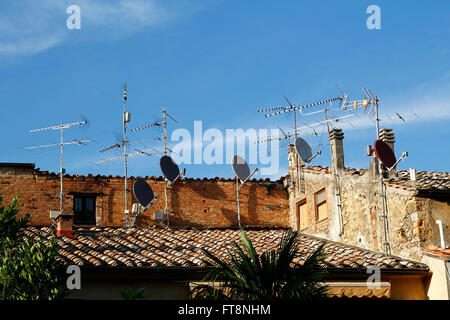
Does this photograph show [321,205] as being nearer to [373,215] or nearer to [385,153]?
[373,215]

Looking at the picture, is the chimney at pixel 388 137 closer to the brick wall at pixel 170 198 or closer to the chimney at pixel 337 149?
the chimney at pixel 337 149

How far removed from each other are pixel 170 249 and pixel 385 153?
603cm

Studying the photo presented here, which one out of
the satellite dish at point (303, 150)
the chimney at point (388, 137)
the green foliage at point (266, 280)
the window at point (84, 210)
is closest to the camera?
the green foliage at point (266, 280)

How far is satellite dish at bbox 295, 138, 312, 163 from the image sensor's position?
2256 cm

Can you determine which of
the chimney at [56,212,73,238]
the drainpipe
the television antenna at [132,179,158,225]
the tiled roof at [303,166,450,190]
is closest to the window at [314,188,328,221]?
the tiled roof at [303,166,450,190]

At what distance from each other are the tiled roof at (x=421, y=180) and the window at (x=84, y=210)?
724 cm

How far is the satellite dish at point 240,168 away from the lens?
23.9 metres

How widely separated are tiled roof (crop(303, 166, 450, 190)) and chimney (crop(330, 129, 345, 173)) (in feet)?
0.88

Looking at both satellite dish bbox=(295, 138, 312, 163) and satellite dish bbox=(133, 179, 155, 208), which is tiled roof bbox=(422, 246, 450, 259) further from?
satellite dish bbox=(133, 179, 155, 208)

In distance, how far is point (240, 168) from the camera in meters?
24.1

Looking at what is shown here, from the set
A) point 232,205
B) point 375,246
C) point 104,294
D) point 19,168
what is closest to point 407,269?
point 375,246

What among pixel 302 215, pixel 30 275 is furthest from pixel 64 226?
pixel 302 215

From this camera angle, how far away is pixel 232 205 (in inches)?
960

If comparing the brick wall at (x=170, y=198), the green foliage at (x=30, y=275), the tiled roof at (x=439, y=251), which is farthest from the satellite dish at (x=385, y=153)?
the green foliage at (x=30, y=275)
